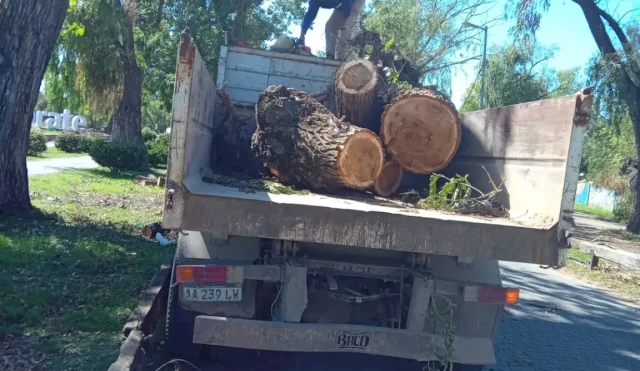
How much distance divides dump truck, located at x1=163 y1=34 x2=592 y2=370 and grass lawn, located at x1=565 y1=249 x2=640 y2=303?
6.49 metres

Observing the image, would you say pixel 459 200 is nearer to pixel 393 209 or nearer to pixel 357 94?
pixel 393 209

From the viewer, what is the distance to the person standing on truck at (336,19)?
29.5 feet

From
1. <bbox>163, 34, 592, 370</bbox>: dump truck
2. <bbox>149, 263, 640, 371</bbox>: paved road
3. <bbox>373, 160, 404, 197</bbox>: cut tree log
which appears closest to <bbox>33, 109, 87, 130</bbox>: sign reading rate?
<bbox>149, 263, 640, 371</bbox>: paved road

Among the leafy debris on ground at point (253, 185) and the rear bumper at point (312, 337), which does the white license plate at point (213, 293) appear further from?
the leafy debris on ground at point (253, 185)

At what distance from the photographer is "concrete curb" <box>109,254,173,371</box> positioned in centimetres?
381

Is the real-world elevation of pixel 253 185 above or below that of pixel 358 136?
below

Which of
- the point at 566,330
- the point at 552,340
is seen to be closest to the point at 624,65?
the point at 566,330

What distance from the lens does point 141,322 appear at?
439 cm

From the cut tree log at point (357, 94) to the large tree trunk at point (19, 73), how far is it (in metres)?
4.61

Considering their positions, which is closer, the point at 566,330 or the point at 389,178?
the point at 389,178

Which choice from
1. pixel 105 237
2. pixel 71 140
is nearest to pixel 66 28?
pixel 71 140

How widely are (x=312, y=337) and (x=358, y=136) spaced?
1.63m

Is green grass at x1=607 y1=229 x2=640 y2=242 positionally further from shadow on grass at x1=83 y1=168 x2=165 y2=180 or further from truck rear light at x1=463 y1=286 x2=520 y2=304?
truck rear light at x1=463 y1=286 x2=520 y2=304

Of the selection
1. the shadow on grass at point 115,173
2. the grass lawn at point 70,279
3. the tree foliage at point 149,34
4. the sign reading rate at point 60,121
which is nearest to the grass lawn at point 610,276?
the grass lawn at point 70,279
